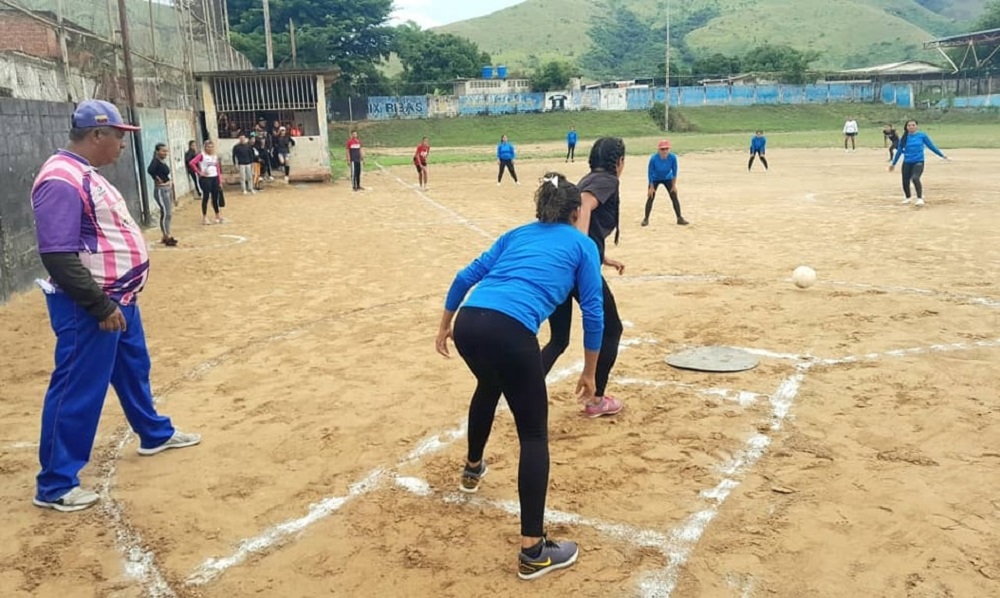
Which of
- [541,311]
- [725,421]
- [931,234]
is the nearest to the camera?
[541,311]

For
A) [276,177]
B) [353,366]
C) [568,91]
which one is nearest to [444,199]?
[276,177]

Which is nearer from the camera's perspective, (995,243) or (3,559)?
(3,559)

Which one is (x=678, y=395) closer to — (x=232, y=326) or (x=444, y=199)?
(x=232, y=326)

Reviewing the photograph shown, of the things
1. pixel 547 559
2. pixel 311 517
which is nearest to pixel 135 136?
pixel 311 517

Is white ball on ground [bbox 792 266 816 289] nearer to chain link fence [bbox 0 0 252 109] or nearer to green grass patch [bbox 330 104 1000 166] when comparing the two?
chain link fence [bbox 0 0 252 109]

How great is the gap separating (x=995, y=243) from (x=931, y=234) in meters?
1.12

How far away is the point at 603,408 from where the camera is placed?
222 inches

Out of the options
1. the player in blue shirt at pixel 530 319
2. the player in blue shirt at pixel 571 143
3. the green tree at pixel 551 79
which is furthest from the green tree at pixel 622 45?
the player in blue shirt at pixel 530 319

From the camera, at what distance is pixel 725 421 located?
551 centimetres

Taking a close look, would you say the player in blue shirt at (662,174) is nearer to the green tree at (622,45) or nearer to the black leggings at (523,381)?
the black leggings at (523,381)

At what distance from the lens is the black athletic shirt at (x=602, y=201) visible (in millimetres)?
5684

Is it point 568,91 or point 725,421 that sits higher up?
point 568,91

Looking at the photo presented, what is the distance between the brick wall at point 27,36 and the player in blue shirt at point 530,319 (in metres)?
10.3

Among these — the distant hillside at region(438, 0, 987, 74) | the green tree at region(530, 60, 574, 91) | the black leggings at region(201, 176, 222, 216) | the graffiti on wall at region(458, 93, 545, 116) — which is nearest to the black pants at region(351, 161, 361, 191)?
the black leggings at region(201, 176, 222, 216)
